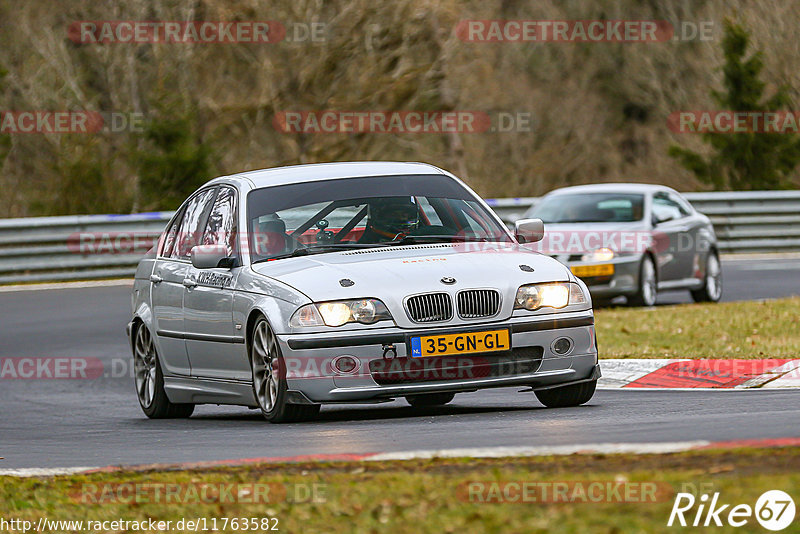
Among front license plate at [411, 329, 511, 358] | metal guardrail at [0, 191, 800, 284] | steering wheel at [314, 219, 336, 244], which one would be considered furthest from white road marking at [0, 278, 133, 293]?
front license plate at [411, 329, 511, 358]

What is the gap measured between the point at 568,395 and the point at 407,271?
1.45 metres

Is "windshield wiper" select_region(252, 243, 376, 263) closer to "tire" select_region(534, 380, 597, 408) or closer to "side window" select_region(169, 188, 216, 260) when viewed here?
"side window" select_region(169, 188, 216, 260)

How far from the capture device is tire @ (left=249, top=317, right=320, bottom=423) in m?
9.48

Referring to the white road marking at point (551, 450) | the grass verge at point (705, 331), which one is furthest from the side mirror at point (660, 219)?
the white road marking at point (551, 450)

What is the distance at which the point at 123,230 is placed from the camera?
24.8 metres

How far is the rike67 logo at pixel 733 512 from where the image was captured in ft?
17.0

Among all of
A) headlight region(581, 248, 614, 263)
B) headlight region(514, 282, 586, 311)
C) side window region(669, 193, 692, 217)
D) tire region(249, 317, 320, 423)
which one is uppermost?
headlight region(514, 282, 586, 311)

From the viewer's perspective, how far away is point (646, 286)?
19281 millimetres

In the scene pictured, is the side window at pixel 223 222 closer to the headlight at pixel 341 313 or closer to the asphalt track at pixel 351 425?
the asphalt track at pixel 351 425

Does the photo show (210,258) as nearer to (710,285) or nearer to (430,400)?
(430,400)

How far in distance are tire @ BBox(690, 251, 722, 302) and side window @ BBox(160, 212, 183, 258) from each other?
9.79 m

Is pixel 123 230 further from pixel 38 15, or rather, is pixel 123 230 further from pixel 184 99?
pixel 38 15
